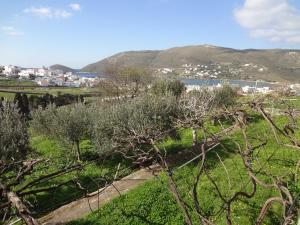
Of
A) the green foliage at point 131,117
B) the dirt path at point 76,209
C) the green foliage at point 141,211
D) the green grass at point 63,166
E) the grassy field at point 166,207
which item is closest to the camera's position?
the grassy field at point 166,207

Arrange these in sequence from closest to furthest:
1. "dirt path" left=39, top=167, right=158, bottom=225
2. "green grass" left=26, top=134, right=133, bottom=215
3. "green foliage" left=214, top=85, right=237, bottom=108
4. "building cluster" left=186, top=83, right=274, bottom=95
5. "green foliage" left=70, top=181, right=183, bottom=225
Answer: "building cluster" left=186, top=83, right=274, bottom=95 → "green foliage" left=70, top=181, right=183, bottom=225 → "dirt path" left=39, top=167, right=158, bottom=225 → "green grass" left=26, top=134, right=133, bottom=215 → "green foliage" left=214, top=85, right=237, bottom=108

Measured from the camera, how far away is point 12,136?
15.9 meters

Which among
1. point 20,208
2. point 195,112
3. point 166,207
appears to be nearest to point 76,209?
point 166,207

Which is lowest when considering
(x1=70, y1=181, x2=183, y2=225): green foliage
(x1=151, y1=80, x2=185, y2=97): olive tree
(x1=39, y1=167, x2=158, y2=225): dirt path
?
(x1=39, y1=167, x2=158, y2=225): dirt path

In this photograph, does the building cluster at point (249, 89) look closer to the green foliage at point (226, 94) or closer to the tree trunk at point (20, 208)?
the green foliage at point (226, 94)

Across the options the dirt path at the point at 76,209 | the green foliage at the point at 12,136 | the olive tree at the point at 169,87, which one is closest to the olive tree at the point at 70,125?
the green foliage at the point at 12,136

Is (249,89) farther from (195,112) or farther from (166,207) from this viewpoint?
(195,112)

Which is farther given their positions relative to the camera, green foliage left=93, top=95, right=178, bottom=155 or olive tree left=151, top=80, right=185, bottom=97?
olive tree left=151, top=80, right=185, bottom=97

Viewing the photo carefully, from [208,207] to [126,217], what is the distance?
3022 mm

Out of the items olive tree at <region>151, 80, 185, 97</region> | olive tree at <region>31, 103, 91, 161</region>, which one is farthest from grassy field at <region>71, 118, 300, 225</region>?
olive tree at <region>151, 80, 185, 97</region>

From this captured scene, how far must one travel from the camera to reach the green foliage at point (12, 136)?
15252mm

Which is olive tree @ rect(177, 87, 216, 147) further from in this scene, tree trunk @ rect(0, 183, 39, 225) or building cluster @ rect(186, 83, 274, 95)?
tree trunk @ rect(0, 183, 39, 225)

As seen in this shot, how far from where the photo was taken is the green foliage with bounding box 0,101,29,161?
15252 mm

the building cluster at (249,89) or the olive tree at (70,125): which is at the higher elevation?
the building cluster at (249,89)
